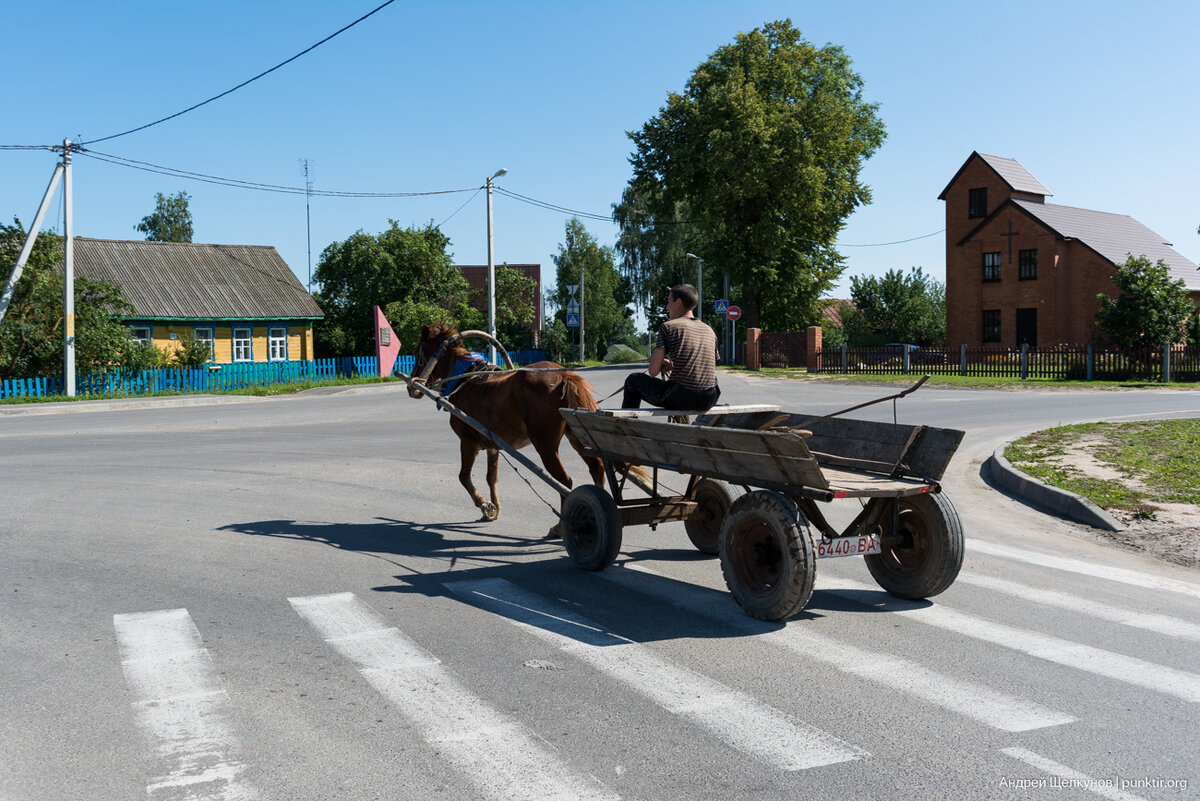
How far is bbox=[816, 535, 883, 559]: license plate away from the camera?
5543 millimetres

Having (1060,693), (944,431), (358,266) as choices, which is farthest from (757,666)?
(358,266)

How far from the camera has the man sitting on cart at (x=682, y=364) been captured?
7.04 metres

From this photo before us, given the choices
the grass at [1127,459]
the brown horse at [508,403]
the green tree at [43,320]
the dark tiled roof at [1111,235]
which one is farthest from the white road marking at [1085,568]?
the dark tiled roof at [1111,235]

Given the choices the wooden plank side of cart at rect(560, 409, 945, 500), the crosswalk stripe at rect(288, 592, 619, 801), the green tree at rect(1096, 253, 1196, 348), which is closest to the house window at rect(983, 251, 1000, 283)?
the green tree at rect(1096, 253, 1196, 348)

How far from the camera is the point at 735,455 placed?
5.70m

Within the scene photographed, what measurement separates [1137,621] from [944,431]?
5.19 feet

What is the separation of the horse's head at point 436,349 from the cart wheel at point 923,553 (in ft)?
16.5

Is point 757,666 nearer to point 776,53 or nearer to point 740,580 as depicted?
point 740,580

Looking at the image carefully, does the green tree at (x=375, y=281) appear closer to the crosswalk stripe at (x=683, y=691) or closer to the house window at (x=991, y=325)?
the house window at (x=991, y=325)

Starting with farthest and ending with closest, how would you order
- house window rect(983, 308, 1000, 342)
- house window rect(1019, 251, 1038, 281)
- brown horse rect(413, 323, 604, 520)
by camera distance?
house window rect(983, 308, 1000, 342)
house window rect(1019, 251, 1038, 281)
brown horse rect(413, 323, 604, 520)

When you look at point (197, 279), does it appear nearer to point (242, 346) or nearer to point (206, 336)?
point (206, 336)

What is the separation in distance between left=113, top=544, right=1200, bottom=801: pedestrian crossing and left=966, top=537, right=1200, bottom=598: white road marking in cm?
82

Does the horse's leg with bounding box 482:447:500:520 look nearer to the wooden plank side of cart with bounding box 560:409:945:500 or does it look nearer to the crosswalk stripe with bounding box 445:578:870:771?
the wooden plank side of cart with bounding box 560:409:945:500

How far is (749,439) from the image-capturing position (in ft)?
17.7
